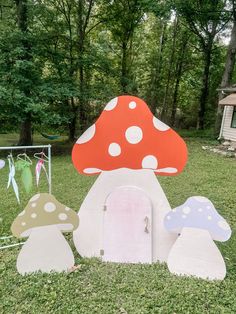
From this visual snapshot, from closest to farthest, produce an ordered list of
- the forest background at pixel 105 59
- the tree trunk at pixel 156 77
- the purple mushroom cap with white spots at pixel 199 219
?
the purple mushroom cap with white spots at pixel 199 219
the forest background at pixel 105 59
the tree trunk at pixel 156 77

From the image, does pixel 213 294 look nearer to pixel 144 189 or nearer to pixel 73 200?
pixel 144 189

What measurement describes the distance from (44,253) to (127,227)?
108 cm

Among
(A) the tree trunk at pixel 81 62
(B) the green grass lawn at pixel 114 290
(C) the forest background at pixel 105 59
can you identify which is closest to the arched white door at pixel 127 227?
(B) the green grass lawn at pixel 114 290

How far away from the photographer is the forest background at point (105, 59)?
1007cm

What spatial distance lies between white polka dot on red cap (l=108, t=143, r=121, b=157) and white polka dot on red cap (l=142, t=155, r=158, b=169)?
342 mm

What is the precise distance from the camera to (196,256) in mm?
3432

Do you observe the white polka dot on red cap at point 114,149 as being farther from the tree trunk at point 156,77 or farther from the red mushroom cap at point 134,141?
the tree trunk at point 156,77

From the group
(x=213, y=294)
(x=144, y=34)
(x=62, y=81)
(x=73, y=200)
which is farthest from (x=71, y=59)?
(x=213, y=294)

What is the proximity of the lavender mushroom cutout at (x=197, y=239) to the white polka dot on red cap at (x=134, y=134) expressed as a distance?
3.29 feet

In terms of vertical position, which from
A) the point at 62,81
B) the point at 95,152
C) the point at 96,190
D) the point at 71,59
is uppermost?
the point at 71,59

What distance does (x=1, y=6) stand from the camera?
1177cm

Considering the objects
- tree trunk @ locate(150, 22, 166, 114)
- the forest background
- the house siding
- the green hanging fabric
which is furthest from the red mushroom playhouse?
tree trunk @ locate(150, 22, 166, 114)

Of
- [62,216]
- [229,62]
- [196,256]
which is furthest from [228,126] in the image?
[62,216]

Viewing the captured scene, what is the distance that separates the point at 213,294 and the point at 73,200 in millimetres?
3629
